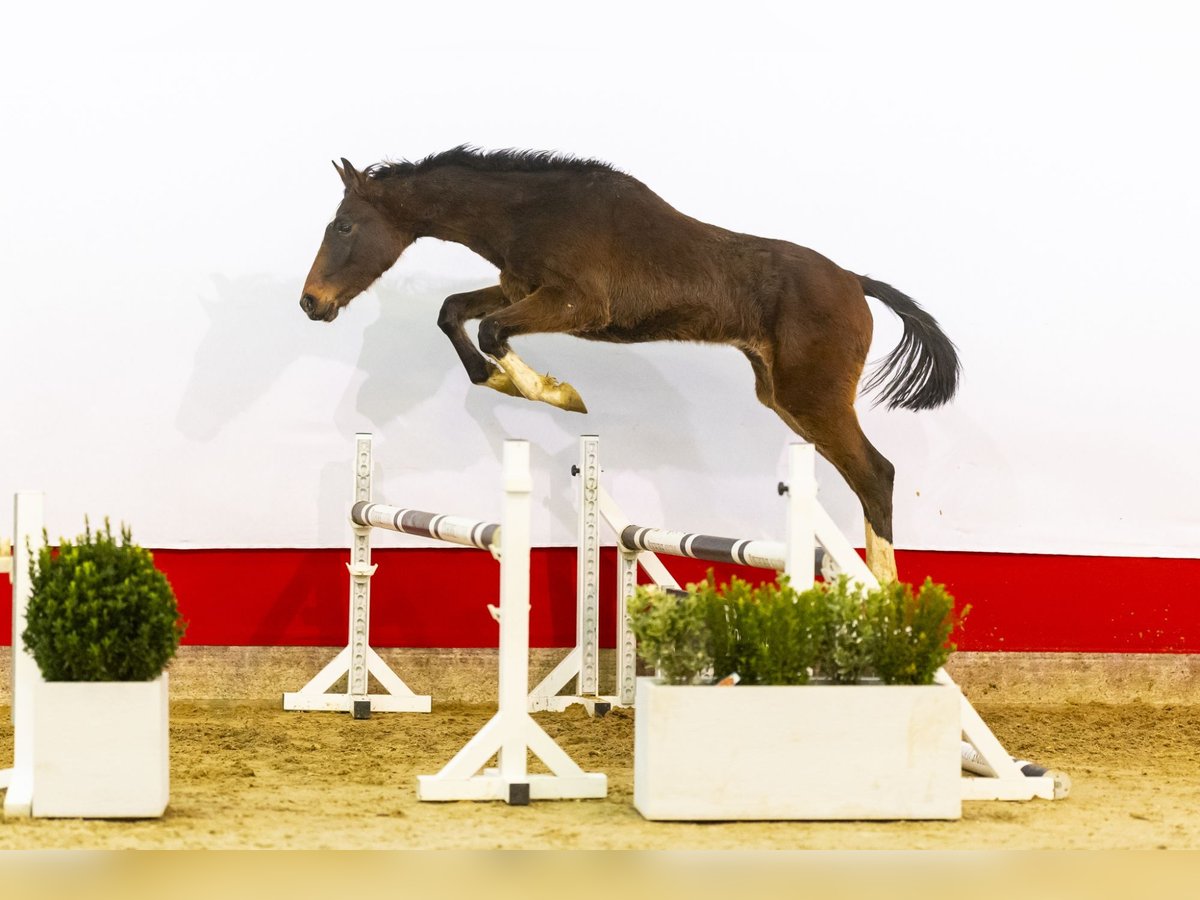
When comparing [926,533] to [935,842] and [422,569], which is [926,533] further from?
[935,842]

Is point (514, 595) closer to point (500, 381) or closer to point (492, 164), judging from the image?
point (500, 381)

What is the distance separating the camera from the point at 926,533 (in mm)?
4887

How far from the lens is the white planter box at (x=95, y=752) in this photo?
9.05 feet

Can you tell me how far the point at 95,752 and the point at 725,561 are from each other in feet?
5.28

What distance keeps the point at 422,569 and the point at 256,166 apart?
1495 millimetres

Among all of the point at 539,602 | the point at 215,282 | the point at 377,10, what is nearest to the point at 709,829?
the point at 539,602

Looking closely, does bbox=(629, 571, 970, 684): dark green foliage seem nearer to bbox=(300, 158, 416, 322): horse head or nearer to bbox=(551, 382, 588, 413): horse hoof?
bbox=(551, 382, 588, 413): horse hoof

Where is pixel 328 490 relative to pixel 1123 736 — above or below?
above

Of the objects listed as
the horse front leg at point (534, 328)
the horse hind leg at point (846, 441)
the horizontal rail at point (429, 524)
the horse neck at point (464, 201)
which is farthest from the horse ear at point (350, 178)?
the horse hind leg at point (846, 441)

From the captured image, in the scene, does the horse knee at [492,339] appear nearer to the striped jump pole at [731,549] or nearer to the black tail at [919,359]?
the striped jump pole at [731,549]

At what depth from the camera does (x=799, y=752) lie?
2.84 meters

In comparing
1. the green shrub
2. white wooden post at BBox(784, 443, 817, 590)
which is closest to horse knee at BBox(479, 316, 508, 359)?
white wooden post at BBox(784, 443, 817, 590)

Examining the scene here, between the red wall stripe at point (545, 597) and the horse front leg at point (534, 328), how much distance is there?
2.69 feet

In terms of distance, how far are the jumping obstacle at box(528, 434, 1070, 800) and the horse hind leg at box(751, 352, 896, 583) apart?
1.32ft
